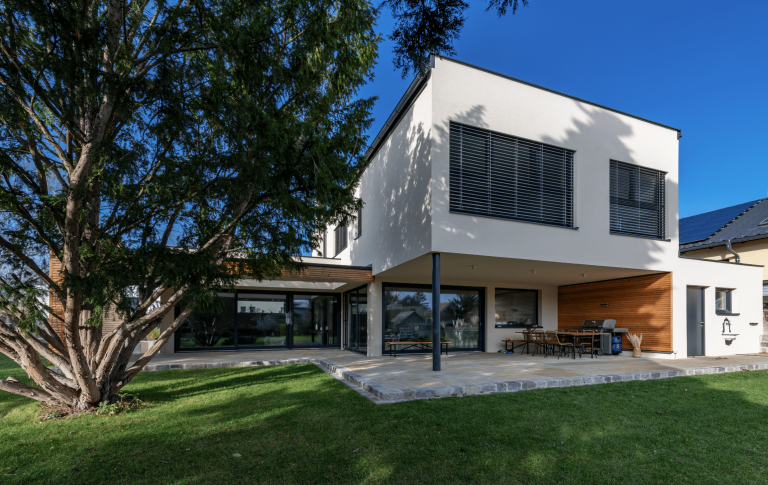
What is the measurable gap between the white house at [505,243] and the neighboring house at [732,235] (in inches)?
71.6

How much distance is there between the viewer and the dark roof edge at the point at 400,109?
30.8 ft

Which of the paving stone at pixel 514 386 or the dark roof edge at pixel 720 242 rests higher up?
the dark roof edge at pixel 720 242

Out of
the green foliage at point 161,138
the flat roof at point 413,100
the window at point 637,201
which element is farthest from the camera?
the window at point 637,201

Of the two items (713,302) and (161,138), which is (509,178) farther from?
(713,302)

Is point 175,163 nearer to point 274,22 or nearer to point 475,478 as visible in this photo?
point 274,22

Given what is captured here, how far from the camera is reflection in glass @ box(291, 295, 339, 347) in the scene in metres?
15.3

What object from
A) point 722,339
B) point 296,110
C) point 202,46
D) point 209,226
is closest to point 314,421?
point 209,226

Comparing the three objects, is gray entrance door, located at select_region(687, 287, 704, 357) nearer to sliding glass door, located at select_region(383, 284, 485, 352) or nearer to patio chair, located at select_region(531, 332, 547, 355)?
patio chair, located at select_region(531, 332, 547, 355)

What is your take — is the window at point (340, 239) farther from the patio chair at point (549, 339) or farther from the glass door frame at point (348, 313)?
the patio chair at point (549, 339)

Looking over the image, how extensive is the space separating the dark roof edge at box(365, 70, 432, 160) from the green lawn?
5.22 m

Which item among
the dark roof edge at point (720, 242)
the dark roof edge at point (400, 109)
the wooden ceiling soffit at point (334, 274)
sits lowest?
the wooden ceiling soffit at point (334, 274)

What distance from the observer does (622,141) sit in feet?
36.1

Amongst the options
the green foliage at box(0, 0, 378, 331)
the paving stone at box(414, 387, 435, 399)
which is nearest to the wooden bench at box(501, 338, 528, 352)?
the paving stone at box(414, 387, 435, 399)

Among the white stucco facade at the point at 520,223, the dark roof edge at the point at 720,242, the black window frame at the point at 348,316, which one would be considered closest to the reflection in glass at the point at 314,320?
the black window frame at the point at 348,316
